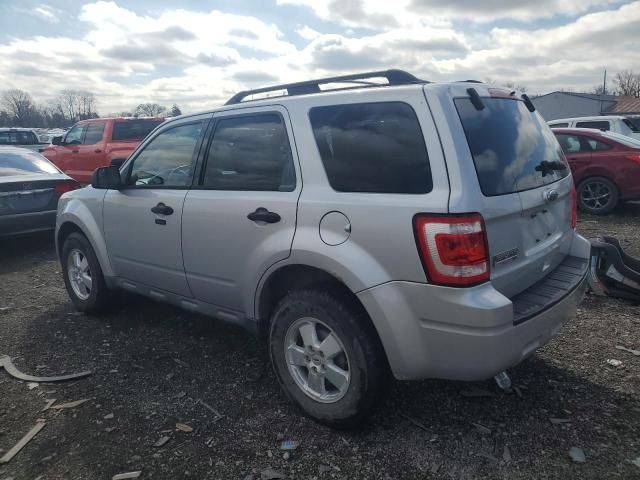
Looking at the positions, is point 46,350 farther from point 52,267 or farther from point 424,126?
point 424,126

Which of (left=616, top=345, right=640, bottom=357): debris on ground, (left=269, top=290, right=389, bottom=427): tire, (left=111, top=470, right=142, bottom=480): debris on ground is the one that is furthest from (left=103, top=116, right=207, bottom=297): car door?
(left=616, top=345, right=640, bottom=357): debris on ground

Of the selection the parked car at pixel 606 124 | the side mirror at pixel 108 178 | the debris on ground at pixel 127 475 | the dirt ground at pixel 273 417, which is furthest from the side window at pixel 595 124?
the debris on ground at pixel 127 475

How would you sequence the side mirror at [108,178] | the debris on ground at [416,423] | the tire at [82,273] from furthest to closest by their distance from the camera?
1. the tire at [82,273]
2. the side mirror at [108,178]
3. the debris on ground at [416,423]

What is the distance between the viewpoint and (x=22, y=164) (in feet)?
25.3

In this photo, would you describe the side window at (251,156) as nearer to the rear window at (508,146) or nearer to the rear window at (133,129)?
the rear window at (508,146)

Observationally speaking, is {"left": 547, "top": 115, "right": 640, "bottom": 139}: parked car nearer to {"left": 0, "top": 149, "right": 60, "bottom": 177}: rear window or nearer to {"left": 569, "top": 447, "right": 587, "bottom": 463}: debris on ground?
{"left": 0, "top": 149, "right": 60, "bottom": 177}: rear window

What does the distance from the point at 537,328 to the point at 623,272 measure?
7.90 feet

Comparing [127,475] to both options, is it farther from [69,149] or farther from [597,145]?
[69,149]

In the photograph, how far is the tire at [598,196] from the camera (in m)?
9.02

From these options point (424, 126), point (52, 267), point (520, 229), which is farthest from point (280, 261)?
point (52, 267)

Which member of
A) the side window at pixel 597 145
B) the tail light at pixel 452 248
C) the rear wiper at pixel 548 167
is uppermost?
the rear wiper at pixel 548 167

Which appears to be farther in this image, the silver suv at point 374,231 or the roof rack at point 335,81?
the roof rack at point 335,81

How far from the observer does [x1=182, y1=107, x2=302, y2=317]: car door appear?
296cm

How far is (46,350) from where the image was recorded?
13.4 feet
